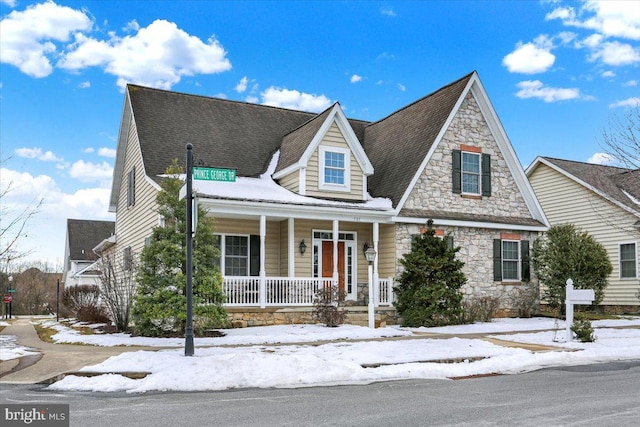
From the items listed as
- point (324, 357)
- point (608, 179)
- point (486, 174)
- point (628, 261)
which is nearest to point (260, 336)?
point (324, 357)

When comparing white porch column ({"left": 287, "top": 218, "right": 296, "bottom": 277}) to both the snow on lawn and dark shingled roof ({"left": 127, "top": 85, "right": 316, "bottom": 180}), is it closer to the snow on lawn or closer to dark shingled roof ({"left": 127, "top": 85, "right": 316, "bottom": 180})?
the snow on lawn

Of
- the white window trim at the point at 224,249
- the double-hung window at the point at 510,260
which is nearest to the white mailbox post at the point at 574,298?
the double-hung window at the point at 510,260

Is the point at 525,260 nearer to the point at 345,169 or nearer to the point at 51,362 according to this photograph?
the point at 345,169

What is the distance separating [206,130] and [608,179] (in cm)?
1939

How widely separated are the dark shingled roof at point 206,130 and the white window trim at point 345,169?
2.58m

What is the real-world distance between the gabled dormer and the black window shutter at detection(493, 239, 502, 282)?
5.30 m

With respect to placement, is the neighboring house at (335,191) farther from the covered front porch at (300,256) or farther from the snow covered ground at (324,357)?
the snow covered ground at (324,357)

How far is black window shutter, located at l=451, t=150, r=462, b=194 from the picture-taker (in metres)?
23.0

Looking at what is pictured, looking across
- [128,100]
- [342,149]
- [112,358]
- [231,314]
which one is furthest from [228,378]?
[128,100]

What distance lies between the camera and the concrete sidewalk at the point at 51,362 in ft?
35.8

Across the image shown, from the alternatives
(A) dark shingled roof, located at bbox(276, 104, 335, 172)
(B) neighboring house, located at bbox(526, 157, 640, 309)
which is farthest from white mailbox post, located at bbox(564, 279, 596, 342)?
(B) neighboring house, located at bbox(526, 157, 640, 309)

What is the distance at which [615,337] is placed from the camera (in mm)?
16859

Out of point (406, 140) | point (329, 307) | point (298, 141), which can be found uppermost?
point (406, 140)

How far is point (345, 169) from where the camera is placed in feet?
72.4
